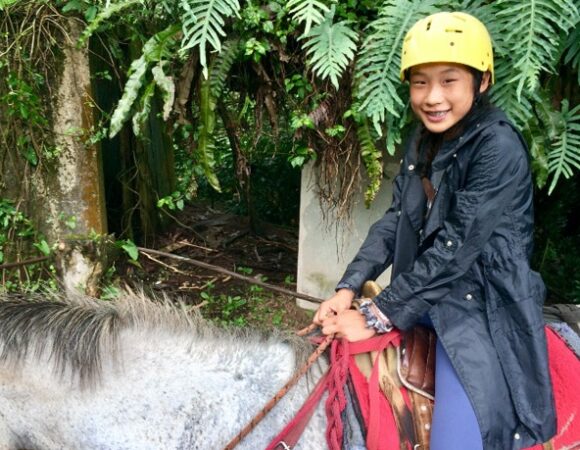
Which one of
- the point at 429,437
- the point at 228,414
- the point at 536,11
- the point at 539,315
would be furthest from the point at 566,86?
the point at 228,414

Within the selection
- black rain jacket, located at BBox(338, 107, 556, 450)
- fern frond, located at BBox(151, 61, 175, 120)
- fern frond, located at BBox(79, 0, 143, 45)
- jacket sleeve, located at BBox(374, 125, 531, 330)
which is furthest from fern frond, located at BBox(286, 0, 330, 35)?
jacket sleeve, located at BBox(374, 125, 531, 330)

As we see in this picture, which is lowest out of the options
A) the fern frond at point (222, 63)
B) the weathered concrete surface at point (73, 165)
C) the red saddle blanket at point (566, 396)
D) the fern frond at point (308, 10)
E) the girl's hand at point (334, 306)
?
the red saddle blanket at point (566, 396)

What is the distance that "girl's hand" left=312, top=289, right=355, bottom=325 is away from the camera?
6.48ft

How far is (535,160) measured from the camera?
2893mm

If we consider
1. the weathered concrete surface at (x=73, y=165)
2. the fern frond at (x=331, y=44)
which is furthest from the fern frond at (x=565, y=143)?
the weathered concrete surface at (x=73, y=165)

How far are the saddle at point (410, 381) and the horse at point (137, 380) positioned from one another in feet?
0.71

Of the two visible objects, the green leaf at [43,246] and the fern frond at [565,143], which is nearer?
the fern frond at [565,143]

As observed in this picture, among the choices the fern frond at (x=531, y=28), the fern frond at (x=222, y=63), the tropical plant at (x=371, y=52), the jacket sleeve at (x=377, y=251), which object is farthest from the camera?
the fern frond at (x=222, y=63)

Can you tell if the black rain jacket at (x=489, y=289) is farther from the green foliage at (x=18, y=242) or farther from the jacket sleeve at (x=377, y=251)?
the green foliage at (x=18, y=242)

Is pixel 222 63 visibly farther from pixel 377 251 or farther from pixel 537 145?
pixel 537 145

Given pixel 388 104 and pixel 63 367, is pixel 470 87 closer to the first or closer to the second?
pixel 388 104

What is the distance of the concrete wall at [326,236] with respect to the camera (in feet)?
13.1

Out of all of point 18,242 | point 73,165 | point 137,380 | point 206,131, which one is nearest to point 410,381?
point 137,380

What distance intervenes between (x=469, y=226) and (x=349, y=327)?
516mm
